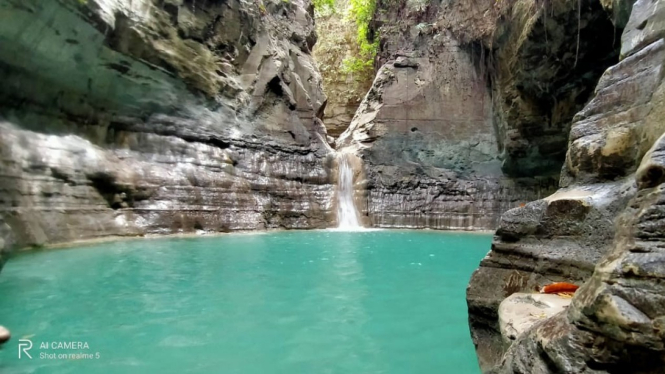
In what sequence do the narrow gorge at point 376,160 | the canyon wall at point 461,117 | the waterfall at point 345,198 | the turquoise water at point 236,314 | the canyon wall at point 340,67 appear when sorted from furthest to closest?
the canyon wall at point 340,67
the waterfall at point 345,198
the canyon wall at point 461,117
the turquoise water at point 236,314
the narrow gorge at point 376,160

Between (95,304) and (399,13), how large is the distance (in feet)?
56.0

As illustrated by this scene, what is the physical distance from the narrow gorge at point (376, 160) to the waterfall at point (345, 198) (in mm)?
81

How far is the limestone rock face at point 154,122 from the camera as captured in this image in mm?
8023

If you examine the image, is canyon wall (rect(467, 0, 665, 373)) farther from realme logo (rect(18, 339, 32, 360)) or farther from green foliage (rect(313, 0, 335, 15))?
green foliage (rect(313, 0, 335, 15))

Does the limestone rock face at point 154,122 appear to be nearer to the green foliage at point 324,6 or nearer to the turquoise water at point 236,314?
the turquoise water at point 236,314

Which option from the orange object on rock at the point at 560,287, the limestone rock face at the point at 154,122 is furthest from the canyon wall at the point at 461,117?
the orange object on rock at the point at 560,287

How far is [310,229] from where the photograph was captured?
13203mm

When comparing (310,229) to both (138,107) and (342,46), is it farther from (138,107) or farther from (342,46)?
(342,46)

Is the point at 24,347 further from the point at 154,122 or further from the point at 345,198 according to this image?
the point at 345,198

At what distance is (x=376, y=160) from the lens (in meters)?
15.5

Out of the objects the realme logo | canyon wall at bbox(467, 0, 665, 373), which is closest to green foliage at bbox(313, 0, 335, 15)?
canyon wall at bbox(467, 0, 665, 373)

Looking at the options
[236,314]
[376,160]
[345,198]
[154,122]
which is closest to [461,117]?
[376,160]

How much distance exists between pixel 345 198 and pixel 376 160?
2.05 metres

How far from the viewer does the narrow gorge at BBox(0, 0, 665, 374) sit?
7.32 ft
